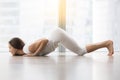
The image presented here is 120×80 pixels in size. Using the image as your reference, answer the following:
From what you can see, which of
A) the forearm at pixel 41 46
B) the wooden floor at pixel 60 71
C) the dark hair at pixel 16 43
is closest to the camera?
the wooden floor at pixel 60 71

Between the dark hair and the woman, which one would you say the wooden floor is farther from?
the dark hair

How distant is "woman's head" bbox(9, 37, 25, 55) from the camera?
2817 millimetres

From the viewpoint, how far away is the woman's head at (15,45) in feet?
9.24

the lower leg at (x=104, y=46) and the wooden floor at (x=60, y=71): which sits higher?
the wooden floor at (x=60, y=71)

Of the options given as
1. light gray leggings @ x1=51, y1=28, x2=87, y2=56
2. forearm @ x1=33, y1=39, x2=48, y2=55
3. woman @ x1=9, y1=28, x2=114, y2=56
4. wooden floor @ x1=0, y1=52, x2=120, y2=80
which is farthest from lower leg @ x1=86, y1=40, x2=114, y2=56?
wooden floor @ x1=0, y1=52, x2=120, y2=80

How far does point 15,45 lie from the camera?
9.29ft

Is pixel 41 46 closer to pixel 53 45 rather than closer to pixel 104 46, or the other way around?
pixel 53 45

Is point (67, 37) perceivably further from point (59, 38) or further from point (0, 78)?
point (0, 78)

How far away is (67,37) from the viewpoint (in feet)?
8.84

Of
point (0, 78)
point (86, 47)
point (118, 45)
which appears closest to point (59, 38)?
point (86, 47)

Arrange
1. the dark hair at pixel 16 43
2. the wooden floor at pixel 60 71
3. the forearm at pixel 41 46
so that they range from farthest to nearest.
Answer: the dark hair at pixel 16 43
the forearm at pixel 41 46
the wooden floor at pixel 60 71

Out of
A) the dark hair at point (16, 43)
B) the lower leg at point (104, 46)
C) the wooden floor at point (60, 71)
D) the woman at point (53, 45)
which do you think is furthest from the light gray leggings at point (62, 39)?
the wooden floor at point (60, 71)

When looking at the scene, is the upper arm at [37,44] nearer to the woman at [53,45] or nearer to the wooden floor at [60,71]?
the woman at [53,45]

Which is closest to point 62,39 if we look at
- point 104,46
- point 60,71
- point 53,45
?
point 53,45
